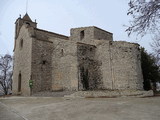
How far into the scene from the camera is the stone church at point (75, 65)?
67.3ft

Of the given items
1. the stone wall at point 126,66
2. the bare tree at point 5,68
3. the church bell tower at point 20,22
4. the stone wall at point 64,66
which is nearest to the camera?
the stone wall at point 126,66

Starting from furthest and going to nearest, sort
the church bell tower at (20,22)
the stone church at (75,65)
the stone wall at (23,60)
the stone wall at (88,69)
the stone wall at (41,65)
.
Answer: the church bell tower at (20,22) → the stone wall at (23,60) → the stone wall at (41,65) → the stone wall at (88,69) → the stone church at (75,65)

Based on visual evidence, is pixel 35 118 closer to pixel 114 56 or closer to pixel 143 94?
pixel 143 94

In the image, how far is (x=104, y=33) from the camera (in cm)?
2825

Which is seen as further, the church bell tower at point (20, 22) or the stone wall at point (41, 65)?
the church bell tower at point (20, 22)

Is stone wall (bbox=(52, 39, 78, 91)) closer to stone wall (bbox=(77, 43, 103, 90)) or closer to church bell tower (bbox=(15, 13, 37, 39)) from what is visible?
stone wall (bbox=(77, 43, 103, 90))

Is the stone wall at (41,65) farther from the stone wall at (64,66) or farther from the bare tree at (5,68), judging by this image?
the bare tree at (5,68)

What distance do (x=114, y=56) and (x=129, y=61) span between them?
1906 mm

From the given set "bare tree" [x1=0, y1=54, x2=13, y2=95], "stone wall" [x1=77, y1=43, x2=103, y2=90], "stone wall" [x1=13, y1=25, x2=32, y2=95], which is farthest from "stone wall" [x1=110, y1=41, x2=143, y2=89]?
"bare tree" [x1=0, y1=54, x2=13, y2=95]

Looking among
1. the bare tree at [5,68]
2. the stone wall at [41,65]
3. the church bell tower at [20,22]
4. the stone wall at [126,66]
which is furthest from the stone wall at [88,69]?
the bare tree at [5,68]

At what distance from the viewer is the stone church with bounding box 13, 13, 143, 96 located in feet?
67.3

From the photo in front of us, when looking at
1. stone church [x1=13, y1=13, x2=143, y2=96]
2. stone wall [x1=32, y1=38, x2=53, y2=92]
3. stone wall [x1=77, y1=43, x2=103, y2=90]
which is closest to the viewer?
stone church [x1=13, y1=13, x2=143, y2=96]

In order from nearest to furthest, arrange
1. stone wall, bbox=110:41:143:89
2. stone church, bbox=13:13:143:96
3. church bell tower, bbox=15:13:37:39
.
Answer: stone wall, bbox=110:41:143:89, stone church, bbox=13:13:143:96, church bell tower, bbox=15:13:37:39

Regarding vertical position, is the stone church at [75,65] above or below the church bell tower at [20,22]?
below
